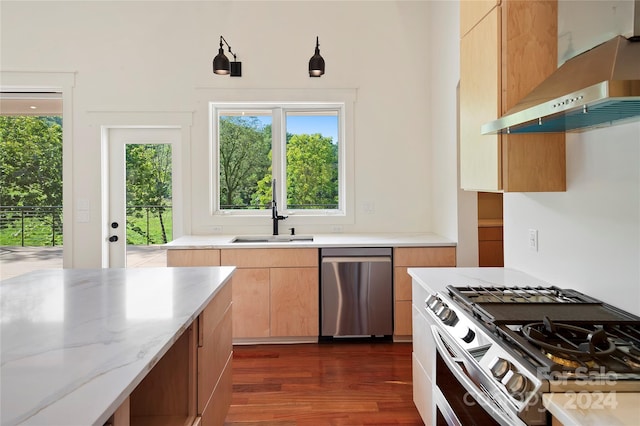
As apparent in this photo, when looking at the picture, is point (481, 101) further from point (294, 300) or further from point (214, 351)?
point (294, 300)

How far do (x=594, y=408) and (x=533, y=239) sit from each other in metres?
1.34

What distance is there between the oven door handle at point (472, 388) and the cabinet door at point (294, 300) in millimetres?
1742

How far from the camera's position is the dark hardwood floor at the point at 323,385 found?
7.64 ft

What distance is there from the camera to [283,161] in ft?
13.5

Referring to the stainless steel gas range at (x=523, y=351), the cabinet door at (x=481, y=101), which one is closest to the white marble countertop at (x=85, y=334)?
the stainless steel gas range at (x=523, y=351)

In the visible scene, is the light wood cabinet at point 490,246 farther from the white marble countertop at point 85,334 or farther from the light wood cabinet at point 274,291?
the white marble countertop at point 85,334

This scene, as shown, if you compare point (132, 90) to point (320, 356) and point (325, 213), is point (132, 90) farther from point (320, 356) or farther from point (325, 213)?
point (320, 356)

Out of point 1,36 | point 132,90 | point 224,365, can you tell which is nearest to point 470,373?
point 224,365

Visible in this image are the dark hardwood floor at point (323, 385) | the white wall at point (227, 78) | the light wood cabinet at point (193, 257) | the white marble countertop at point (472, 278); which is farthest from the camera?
the white wall at point (227, 78)

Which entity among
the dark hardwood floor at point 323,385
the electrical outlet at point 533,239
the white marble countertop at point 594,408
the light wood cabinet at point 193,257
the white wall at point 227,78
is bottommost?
the dark hardwood floor at point 323,385

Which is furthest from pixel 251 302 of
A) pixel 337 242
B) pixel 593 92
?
pixel 593 92

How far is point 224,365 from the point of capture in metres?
2.03

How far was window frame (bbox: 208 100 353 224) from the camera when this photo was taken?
13.1 feet

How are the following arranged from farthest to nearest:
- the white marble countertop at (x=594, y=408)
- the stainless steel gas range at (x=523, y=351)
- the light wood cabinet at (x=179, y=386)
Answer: the light wood cabinet at (x=179, y=386), the stainless steel gas range at (x=523, y=351), the white marble countertop at (x=594, y=408)
